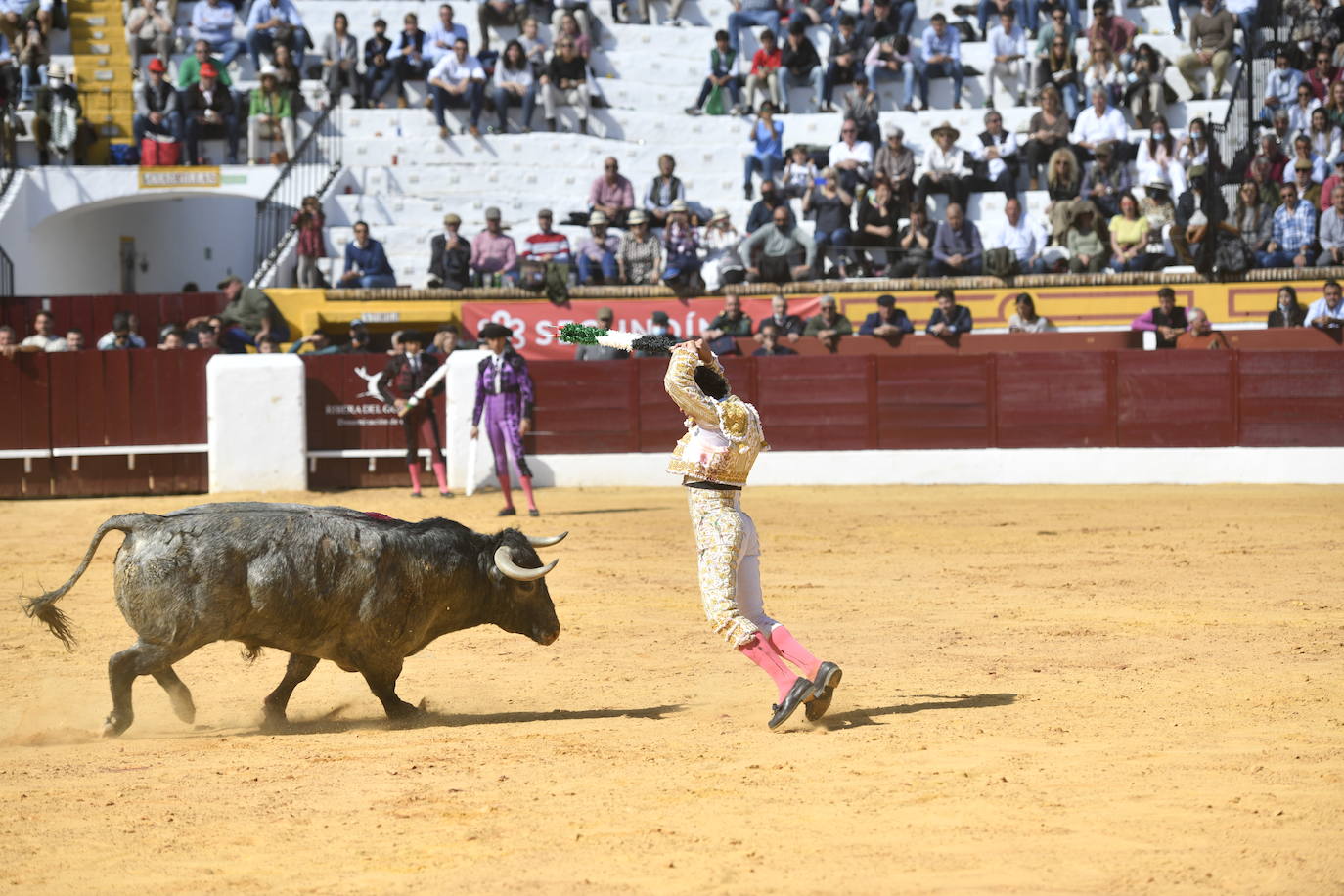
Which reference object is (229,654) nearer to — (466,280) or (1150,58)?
(466,280)

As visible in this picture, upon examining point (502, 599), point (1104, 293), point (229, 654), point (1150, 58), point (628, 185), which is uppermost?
point (1150, 58)

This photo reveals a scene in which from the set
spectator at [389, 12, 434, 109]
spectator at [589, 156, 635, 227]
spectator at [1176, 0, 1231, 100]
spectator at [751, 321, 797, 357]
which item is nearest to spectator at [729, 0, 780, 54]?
spectator at [589, 156, 635, 227]

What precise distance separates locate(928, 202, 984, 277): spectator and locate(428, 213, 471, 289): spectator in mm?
5163

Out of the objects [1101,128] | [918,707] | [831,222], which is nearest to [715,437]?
[918,707]

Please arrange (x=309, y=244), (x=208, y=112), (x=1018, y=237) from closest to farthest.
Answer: (x=1018, y=237)
(x=309, y=244)
(x=208, y=112)

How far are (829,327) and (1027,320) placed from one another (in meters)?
2.08

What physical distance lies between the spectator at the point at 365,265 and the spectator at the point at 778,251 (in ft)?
13.5

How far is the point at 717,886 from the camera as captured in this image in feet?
14.9

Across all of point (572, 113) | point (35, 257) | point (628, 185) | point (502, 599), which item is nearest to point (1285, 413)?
point (628, 185)

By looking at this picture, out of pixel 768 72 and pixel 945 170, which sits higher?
pixel 768 72

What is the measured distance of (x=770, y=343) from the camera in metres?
17.4

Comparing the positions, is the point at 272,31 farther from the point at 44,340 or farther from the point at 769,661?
the point at 769,661

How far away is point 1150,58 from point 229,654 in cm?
1539

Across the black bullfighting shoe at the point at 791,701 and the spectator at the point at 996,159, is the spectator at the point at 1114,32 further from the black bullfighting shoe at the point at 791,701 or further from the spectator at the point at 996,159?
the black bullfighting shoe at the point at 791,701
